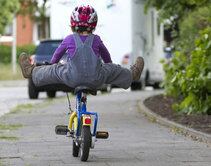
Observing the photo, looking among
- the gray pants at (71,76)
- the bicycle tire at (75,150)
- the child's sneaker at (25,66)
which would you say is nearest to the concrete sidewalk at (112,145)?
the bicycle tire at (75,150)

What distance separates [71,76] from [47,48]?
15.7 m

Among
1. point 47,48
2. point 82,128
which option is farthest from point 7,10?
point 82,128

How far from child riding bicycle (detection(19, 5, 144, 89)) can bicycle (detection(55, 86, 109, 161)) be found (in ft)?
0.56

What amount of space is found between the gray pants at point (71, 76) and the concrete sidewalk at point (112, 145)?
0.96 m

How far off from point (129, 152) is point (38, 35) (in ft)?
182

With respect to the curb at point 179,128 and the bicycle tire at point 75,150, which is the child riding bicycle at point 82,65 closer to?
the bicycle tire at point 75,150

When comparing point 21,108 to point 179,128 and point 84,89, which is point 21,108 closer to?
point 179,128

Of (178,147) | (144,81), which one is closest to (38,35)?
(144,81)

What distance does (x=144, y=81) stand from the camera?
99.1ft

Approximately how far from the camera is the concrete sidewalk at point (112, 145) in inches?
384

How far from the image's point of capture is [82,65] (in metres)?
9.55

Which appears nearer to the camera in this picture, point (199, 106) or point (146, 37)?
point (199, 106)

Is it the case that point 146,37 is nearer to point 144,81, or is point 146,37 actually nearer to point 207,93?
point 144,81

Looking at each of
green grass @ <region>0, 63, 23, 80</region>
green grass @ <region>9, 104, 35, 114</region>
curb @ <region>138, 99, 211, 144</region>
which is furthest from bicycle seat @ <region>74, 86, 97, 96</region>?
green grass @ <region>0, 63, 23, 80</region>
